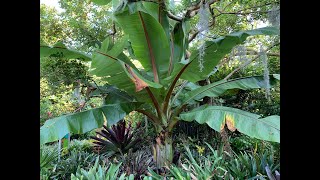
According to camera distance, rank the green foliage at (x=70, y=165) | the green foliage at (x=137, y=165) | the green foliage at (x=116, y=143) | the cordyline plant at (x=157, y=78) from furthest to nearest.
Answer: the green foliage at (x=116, y=143)
the green foliage at (x=70, y=165)
the green foliage at (x=137, y=165)
the cordyline plant at (x=157, y=78)

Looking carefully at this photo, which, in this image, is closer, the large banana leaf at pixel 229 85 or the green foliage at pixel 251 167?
the green foliage at pixel 251 167

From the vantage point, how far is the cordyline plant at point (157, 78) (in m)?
2.13

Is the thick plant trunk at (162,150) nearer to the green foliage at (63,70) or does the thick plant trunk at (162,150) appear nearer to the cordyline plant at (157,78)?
the cordyline plant at (157,78)

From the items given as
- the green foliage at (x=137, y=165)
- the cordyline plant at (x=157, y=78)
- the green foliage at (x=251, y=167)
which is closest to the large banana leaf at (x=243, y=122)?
the cordyline plant at (x=157, y=78)

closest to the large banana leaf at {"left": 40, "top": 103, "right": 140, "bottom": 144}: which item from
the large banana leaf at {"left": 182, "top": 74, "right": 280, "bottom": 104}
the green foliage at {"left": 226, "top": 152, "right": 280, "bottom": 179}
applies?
the large banana leaf at {"left": 182, "top": 74, "right": 280, "bottom": 104}

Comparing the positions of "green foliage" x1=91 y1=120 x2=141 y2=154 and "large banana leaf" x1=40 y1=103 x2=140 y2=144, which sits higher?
"large banana leaf" x1=40 y1=103 x2=140 y2=144

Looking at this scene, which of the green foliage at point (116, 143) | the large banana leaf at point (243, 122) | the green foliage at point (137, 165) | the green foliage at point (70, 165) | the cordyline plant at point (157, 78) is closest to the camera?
the large banana leaf at point (243, 122)

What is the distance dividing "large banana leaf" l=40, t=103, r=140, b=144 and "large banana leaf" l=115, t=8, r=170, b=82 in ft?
1.80

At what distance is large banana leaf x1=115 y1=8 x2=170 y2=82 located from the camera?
91.0 inches

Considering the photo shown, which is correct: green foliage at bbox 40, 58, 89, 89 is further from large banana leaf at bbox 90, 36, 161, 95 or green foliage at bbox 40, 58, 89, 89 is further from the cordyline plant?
large banana leaf at bbox 90, 36, 161, 95

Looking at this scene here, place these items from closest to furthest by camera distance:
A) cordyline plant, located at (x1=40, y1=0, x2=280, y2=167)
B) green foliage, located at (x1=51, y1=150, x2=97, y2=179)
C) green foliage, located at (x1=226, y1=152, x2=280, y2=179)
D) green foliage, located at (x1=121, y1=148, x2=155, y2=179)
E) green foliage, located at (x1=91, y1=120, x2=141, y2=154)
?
1. cordyline plant, located at (x1=40, y1=0, x2=280, y2=167)
2. green foliage, located at (x1=226, y1=152, x2=280, y2=179)
3. green foliage, located at (x1=121, y1=148, x2=155, y2=179)
4. green foliage, located at (x1=51, y1=150, x2=97, y2=179)
5. green foliage, located at (x1=91, y1=120, x2=141, y2=154)
